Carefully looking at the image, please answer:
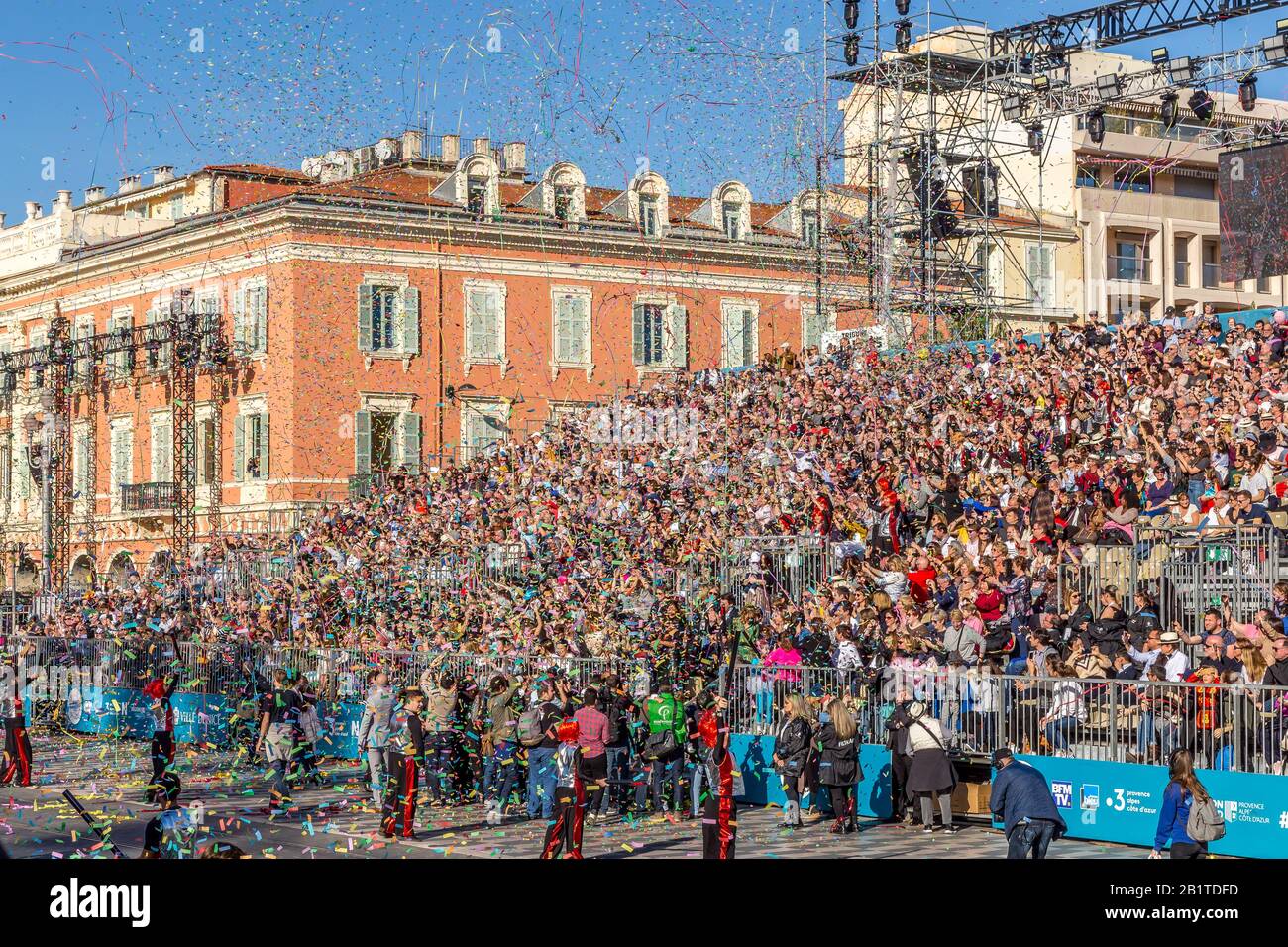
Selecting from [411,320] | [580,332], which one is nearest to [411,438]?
[411,320]

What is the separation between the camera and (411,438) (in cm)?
5109

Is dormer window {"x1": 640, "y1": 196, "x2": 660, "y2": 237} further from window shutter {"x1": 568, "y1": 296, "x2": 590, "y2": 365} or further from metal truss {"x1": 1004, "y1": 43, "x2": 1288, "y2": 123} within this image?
metal truss {"x1": 1004, "y1": 43, "x2": 1288, "y2": 123}

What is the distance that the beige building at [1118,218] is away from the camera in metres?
58.2

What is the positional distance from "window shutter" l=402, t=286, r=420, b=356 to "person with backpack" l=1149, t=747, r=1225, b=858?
37.9 m

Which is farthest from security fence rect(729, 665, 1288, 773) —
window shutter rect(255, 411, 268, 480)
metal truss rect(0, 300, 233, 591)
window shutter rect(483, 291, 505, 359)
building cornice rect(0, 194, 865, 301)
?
window shutter rect(483, 291, 505, 359)

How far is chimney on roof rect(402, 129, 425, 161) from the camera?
185ft

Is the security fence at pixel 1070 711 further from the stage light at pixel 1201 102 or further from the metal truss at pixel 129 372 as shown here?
the metal truss at pixel 129 372

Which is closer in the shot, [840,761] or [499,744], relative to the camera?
[840,761]

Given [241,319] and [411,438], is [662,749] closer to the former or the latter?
[411,438]

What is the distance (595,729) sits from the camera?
70.0 feet

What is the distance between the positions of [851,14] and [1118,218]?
27238 mm

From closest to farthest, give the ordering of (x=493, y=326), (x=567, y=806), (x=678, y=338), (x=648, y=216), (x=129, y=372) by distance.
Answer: (x=567, y=806)
(x=493, y=326)
(x=678, y=338)
(x=648, y=216)
(x=129, y=372)
